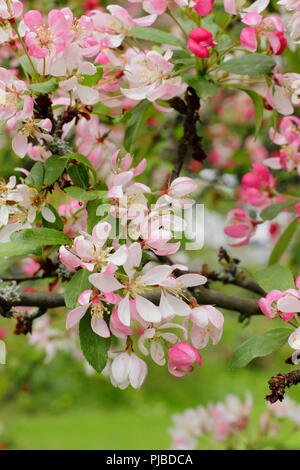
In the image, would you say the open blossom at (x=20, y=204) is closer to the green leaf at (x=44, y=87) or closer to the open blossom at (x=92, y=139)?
the green leaf at (x=44, y=87)

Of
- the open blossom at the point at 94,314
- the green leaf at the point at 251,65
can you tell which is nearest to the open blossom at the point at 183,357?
the open blossom at the point at 94,314

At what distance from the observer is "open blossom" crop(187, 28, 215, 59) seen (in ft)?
3.98

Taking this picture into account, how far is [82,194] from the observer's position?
1.10 metres

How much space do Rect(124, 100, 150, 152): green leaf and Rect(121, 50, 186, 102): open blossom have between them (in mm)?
88

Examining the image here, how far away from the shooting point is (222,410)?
2.43 m

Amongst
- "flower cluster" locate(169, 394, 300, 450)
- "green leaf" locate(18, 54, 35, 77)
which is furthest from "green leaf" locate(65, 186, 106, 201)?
"flower cluster" locate(169, 394, 300, 450)

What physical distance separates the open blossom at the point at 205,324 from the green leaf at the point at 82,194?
0.26 meters

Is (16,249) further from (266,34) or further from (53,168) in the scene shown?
(266,34)

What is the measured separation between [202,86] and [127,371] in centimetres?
60

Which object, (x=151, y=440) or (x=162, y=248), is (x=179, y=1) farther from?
(x=151, y=440)

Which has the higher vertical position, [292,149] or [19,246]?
[292,149]
